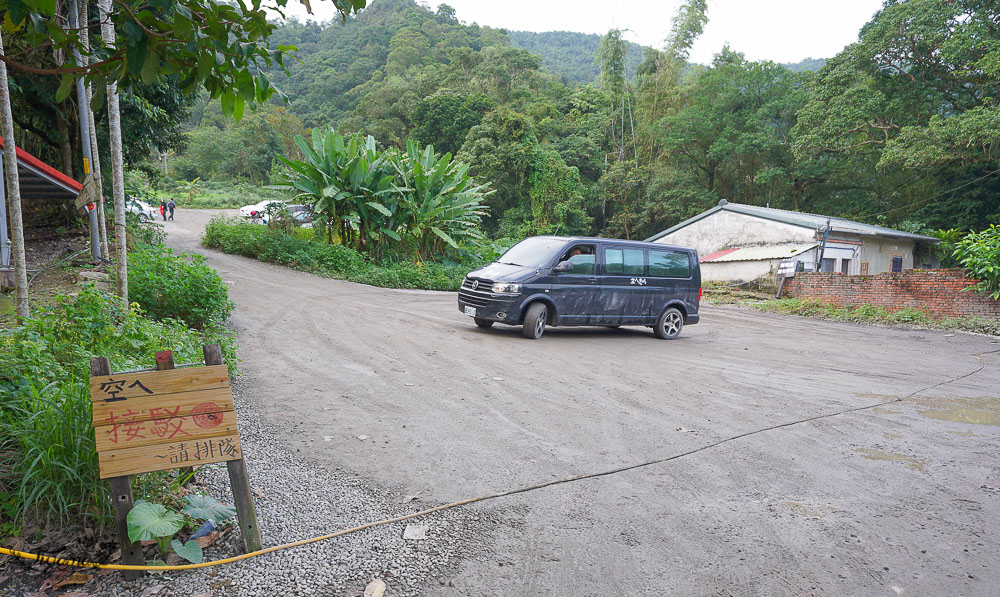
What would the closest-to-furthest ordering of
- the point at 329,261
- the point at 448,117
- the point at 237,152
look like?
the point at 329,261 → the point at 448,117 → the point at 237,152

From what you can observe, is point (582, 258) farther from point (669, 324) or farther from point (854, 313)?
point (854, 313)

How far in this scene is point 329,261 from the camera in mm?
19094

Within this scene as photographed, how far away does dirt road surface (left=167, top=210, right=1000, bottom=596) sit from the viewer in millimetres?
2936

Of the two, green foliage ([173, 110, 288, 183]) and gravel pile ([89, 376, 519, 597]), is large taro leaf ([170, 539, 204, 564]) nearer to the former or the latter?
gravel pile ([89, 376, 519, 597])

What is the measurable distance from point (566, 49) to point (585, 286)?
311 feet

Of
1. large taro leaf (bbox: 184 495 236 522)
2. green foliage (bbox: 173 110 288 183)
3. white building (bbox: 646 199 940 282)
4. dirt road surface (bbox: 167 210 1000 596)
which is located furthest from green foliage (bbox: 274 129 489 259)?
green foliage (bbox: 173 110 288 183)

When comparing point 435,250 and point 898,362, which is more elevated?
point 435,250

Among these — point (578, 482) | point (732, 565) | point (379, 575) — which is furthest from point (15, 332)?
point (732, 565)

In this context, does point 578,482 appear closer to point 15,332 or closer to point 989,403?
point 15,332

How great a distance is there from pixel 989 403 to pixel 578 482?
A: 599 cm

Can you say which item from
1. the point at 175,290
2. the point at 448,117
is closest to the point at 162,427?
the point at 175,290

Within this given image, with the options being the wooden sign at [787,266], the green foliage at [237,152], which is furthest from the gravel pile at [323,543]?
the green foliage at [237,152]

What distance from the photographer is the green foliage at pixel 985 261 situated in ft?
45.8

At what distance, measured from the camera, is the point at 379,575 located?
277cm
